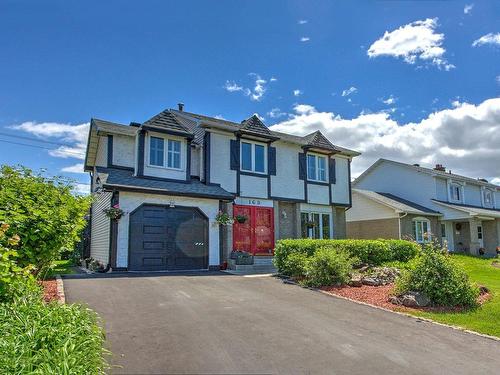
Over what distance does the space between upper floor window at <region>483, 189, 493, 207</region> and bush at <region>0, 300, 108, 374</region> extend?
39.4m

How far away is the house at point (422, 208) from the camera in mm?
27141

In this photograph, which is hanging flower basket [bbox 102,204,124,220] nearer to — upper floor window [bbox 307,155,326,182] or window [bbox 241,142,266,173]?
window [bbox 241,142,266,173]

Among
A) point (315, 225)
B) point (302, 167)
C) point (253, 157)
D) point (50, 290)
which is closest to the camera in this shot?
point (50, 290)

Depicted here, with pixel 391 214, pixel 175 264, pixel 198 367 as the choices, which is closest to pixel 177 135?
pixel 175 264

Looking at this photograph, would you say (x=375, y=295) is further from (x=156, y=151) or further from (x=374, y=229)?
(x=374, y=229)

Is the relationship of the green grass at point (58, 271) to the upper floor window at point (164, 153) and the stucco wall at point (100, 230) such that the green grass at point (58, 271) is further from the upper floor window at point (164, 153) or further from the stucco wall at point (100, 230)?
the upper floor window at point (164, 153)

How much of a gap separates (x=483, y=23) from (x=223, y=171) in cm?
1193

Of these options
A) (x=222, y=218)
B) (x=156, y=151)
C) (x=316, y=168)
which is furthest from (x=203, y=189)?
(x=316, y=168)

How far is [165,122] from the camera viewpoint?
17.1m

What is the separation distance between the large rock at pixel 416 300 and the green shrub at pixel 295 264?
3.77 meters

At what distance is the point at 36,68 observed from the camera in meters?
14.0

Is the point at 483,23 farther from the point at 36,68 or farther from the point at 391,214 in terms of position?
the point at 391,214

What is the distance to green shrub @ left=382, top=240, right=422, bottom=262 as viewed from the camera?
57.8 ft

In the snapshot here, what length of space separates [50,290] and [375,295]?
28.5 feet
